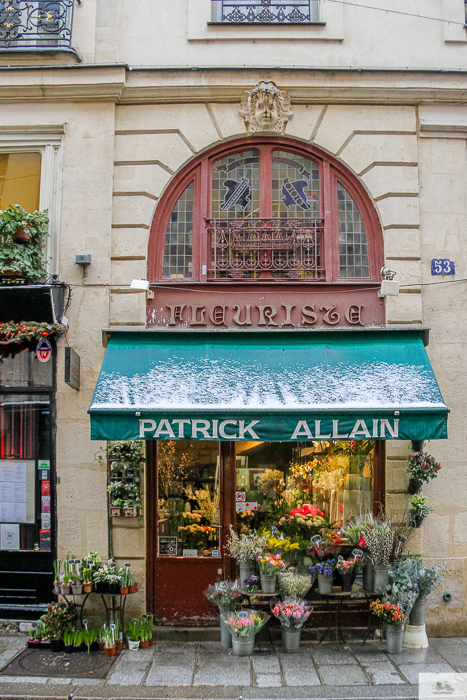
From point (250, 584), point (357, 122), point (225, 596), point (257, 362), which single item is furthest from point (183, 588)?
point (357, 122)

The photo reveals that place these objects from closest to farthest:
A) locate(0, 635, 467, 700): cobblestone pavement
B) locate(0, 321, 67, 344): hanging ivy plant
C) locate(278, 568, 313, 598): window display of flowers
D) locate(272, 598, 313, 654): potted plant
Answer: locate(0, 635, 467, 700): cobblestone pavement < locate(272, 598, 313, 654): potted plant < locate(278, 568, 313, 598): window display of flowers < locate(0, 321, 67, 344): hanging ivy plant

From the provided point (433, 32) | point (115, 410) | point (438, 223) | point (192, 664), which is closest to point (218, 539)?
point (192, 664)

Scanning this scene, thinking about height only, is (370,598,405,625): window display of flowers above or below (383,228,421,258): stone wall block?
below

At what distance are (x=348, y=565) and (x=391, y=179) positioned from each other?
5254 mm

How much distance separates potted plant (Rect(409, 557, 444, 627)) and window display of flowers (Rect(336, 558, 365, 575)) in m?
0.69

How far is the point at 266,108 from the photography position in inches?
315

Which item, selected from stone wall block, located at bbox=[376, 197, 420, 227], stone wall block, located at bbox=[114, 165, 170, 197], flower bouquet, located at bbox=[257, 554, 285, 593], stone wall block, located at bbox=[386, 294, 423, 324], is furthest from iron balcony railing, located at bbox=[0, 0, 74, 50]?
flower bouquet, located at bbox=[257, 554, 285, 593]

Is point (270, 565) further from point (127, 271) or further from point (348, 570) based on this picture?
point (127, 271)

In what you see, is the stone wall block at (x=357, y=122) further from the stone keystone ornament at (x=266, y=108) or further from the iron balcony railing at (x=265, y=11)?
the iron balcony railing at (x=265, y=11)

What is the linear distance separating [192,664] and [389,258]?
18.9 feet

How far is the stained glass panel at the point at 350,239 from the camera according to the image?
8.09m

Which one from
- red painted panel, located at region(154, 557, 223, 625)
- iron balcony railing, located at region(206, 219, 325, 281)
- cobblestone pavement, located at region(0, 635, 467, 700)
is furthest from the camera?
iron balcony railing, located at region(206, 219, 325, 281)

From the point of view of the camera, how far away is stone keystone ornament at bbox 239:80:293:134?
26.2 ft

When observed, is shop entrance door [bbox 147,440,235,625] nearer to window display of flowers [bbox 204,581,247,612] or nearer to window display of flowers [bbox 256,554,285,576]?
window display of flowers [bbox 204,581,247,612]
